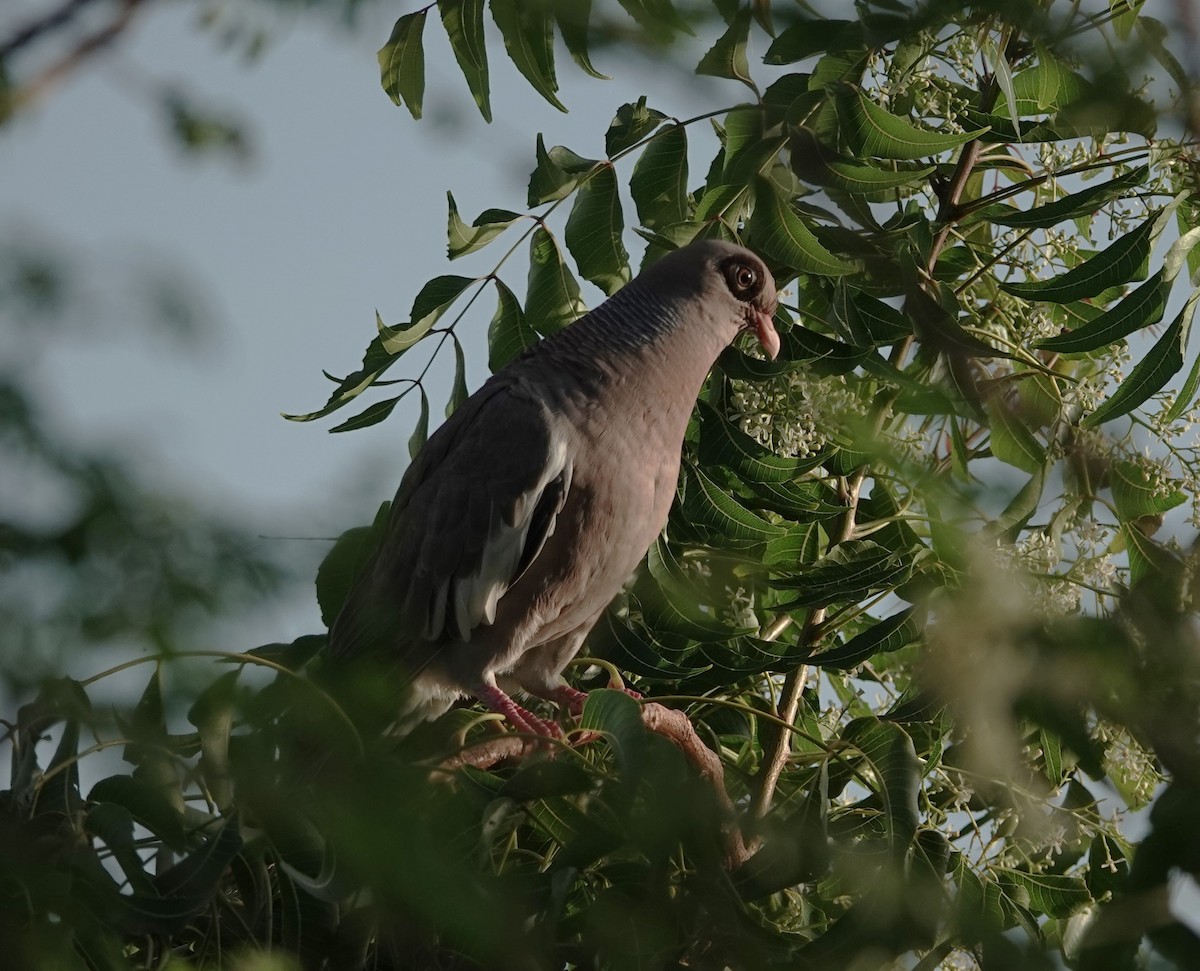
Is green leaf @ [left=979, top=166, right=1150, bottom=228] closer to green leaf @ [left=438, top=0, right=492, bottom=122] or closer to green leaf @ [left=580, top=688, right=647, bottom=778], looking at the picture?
green leaf @ [left=438, top=0, right=492, bottom=122]

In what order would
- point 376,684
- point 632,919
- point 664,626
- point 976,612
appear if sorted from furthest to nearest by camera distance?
point 664,626, point 632,919, point 376,684, point 976,612

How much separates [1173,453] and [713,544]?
39.0 inches

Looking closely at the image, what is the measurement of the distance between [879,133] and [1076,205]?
445 millimetres

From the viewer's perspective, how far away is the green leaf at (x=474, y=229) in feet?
8.90

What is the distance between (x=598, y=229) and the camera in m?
2.76

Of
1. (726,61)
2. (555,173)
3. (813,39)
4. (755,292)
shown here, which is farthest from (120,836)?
(755,292)

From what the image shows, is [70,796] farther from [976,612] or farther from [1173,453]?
[1173,453]

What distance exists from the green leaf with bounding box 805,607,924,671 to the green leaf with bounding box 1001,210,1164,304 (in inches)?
27.4

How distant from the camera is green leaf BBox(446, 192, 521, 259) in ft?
8.90

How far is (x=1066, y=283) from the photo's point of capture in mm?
2480

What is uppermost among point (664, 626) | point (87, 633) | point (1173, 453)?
point (87, 633)

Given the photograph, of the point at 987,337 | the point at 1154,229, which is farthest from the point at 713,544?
the point at 1154,229

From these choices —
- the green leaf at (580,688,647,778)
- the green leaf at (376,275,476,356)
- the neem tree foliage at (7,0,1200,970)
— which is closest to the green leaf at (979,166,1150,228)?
the neem tree foliage at (7,0,1200,970)

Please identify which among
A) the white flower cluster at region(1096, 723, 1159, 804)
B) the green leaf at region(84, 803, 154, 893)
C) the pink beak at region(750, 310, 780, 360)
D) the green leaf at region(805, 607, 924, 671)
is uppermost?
the green leaf at region(84, 803, 154, 893)
